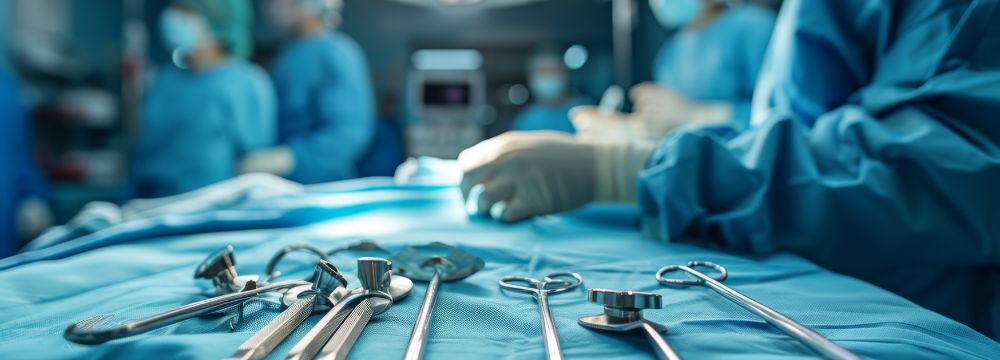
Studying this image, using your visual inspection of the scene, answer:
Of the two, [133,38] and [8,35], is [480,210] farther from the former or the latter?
[133,38]

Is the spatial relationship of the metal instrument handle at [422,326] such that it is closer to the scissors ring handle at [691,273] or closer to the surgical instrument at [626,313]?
the surgical instrument at [626,313]

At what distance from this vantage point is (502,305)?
18.9 inches

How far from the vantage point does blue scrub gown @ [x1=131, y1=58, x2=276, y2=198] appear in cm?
271

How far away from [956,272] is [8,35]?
3.24 meters

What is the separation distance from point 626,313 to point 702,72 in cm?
244

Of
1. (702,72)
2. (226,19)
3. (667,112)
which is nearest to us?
(667,112)

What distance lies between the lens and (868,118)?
0.73 metres

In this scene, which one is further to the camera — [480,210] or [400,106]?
[400,106]

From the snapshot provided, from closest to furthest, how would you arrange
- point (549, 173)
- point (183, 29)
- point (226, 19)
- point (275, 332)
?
1. point (275, 332)
2. point (549, 173)
3. point (183, 29)
4. point (226, 19)

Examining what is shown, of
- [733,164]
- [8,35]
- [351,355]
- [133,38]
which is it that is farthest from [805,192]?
[133,38]

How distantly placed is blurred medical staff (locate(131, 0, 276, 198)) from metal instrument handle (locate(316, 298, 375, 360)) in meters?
2.62

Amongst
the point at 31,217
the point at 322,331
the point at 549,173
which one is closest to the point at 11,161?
the point at 31,217

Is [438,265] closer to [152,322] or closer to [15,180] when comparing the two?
[152,322]

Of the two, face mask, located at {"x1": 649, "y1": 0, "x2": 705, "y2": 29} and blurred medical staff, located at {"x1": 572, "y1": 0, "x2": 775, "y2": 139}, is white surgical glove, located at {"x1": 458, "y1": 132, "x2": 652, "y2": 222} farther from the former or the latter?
face mask, located at {"x1": 649, "y1": 0, "x2": 705, "y2": 29}
